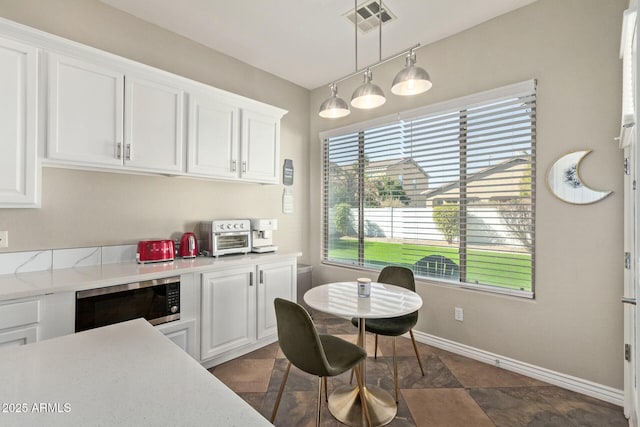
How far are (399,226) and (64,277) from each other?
2.84 metres

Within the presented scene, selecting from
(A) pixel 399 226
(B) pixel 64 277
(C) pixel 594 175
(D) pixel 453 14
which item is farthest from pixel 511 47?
(B) pixel 64 277

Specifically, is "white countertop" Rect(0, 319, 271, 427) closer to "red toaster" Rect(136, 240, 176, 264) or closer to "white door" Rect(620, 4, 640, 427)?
"red toaster" Rect(136, 240, 176, 264)

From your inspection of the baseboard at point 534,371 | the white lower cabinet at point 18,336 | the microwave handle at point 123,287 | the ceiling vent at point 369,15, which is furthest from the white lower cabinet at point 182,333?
the ceiling vent at point 369,15

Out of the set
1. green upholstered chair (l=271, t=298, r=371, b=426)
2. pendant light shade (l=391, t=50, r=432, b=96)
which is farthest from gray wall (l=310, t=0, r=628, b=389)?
green upholstered chair (l=271, t=298, r=371, b=426)

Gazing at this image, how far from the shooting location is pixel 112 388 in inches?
30.1

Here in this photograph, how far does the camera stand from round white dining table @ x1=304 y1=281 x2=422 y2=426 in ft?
5.98

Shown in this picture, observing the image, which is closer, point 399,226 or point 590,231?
point 590,231

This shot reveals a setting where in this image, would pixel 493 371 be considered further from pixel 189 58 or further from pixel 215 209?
pixel 189 58

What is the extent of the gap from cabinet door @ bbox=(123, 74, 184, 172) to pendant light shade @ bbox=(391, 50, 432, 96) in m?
1.79

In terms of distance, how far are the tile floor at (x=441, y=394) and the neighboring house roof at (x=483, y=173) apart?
150cm

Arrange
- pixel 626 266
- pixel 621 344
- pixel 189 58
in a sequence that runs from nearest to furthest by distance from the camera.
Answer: pixel 626 266 < pixel 621 344 < pixel 189 58

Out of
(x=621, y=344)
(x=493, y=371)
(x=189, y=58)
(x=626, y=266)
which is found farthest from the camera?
(x=189, y=58)

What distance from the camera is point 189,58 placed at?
306cm

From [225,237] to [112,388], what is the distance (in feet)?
7.54
